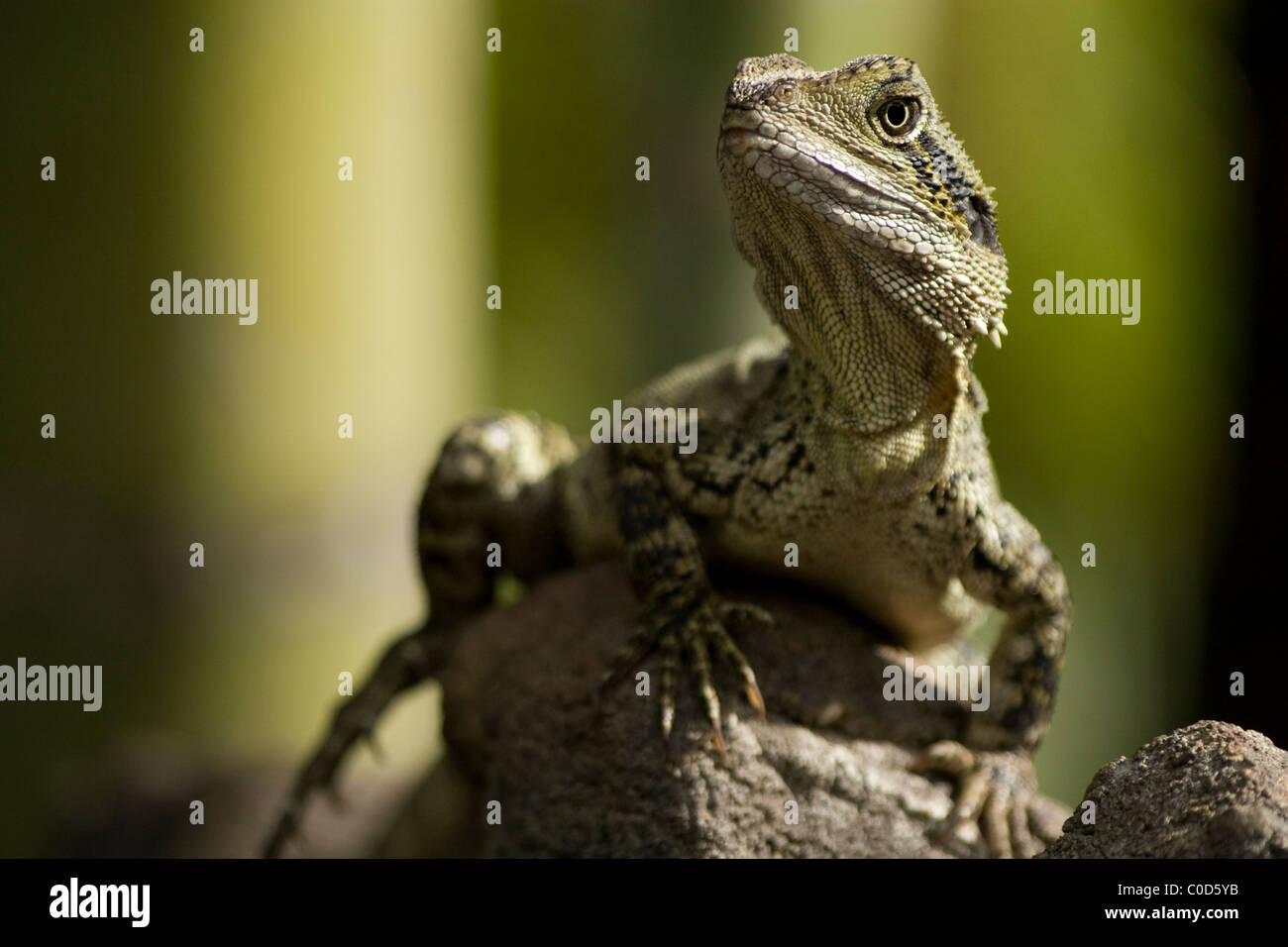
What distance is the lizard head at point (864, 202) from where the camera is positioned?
3158 millimetres

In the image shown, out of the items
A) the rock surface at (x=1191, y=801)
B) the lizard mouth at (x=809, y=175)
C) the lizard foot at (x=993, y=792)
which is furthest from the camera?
the lizard foot at (x=993, y=792)

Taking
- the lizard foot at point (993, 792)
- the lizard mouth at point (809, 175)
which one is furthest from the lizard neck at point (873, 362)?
the lizard foot at point (993, 792)

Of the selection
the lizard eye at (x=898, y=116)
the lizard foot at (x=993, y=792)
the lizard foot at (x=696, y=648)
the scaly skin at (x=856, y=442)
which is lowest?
the lizard foot at (x=993, y=792)

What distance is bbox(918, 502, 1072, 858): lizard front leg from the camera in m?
3.68

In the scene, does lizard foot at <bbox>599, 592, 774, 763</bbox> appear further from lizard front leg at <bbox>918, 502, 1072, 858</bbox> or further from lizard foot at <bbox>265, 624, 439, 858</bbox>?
lizard foot at <bbox>265, 624, 439, 858</bbox>

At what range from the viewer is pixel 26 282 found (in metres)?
6.46

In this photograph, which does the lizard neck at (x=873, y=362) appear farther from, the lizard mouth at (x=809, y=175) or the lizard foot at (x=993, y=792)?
the lizard foot at (x=993, y=792)

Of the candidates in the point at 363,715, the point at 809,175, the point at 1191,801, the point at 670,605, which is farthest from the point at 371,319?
the point at 1191,801

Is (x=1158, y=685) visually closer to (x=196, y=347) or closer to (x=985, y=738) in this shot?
(x=985, y=738)

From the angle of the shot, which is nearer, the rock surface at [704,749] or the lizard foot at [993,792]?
the rock surface at [704,749]

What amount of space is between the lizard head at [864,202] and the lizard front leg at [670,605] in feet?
2.87

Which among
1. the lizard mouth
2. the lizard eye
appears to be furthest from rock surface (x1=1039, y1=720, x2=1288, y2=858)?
the lizard eye
